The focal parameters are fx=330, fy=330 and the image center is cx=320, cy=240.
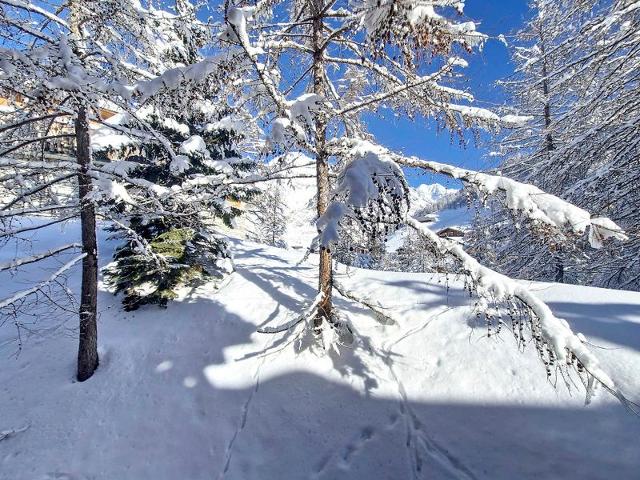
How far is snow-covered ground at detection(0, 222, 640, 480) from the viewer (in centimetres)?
326

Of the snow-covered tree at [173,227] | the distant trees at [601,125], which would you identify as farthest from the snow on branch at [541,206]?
the snow-covered tree at [173,227]

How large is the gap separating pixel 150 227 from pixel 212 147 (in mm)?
2392

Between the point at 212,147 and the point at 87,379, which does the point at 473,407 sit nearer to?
the point at 87,379

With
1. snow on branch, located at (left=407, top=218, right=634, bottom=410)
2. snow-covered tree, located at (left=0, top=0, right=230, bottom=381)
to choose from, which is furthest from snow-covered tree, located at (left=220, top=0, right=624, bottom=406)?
snow-covered tree, located at (left=0, top=0, right=230, bottom=381)

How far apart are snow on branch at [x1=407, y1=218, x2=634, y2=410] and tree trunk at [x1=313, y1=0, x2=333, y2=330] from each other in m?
1.74

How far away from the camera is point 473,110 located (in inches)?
177

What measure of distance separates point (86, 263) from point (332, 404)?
13.3ft

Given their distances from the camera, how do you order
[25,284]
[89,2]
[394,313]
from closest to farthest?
[89,2]
[394,313]
[25,284]

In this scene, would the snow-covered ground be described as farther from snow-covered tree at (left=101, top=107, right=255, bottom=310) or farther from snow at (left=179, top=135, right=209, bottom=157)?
snow at (left=179, top=135, right=209, bottom=157)

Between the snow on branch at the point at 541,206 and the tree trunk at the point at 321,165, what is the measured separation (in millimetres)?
880

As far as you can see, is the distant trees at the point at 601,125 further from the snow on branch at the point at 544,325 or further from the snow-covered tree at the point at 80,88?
the snow-covered tree at the point at 80,88

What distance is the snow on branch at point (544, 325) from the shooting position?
2383 mm

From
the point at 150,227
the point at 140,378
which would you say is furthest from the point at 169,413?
the point at 150,227

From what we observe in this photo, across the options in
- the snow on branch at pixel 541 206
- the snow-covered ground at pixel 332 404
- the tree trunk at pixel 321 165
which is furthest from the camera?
the tree trunk at pixel 321 165
